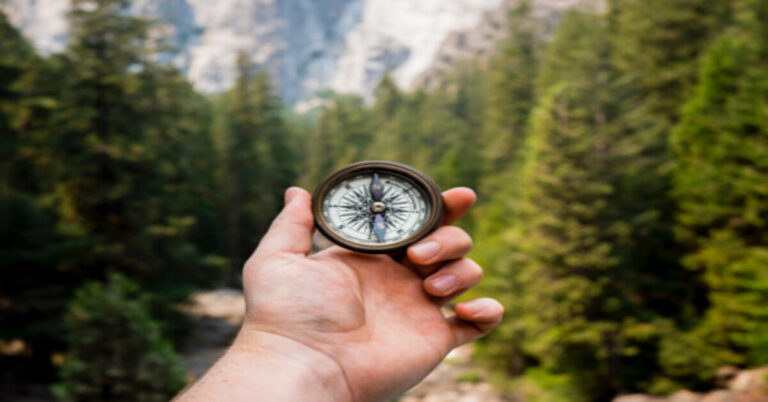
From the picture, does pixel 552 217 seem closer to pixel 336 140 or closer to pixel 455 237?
pixel 455 237

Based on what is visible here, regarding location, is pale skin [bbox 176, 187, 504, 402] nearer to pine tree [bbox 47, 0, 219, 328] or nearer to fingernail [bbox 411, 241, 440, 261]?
fingernail [bbox 411, 241, 440, 261]

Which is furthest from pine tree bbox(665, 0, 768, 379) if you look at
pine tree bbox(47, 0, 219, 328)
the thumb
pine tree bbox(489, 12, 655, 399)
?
pine tree bbox(47, 0, 219, 328)

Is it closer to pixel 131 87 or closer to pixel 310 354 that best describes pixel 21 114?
pixel 131 87

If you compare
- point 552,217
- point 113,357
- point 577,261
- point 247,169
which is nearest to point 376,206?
point 113,357

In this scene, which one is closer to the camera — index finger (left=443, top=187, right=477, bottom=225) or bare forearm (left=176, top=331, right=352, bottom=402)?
bare forearm (left=176, top=331, right=352, bottom=402)

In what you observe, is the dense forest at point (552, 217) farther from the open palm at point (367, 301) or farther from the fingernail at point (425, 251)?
the fingernail at point (425, 251)

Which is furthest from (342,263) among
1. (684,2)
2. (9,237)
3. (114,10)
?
(684,2)

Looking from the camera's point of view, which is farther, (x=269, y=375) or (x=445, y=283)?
(x=445, y=283)
